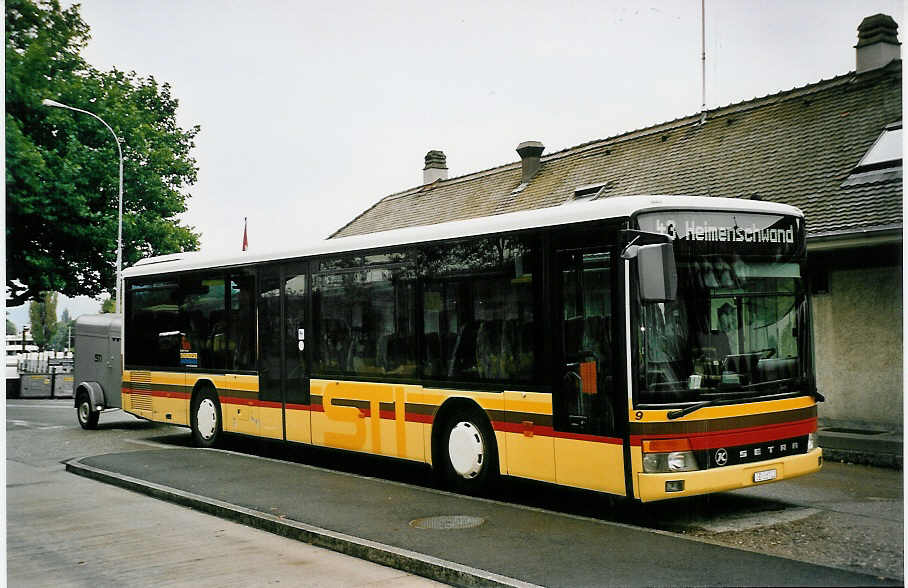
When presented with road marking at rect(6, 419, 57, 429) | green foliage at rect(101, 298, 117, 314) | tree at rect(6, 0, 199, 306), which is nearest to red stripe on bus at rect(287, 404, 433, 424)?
green foliage at rect(101, 298, 117, 314)

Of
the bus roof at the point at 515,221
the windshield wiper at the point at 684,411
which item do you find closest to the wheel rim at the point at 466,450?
the bus roof at the point at 515,221

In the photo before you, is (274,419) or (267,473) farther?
(274,419)

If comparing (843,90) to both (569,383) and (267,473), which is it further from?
(267,473)

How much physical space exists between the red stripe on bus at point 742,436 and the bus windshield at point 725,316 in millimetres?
274

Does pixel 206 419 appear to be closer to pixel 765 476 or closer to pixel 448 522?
pixel 448 522

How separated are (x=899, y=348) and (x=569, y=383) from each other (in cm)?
669

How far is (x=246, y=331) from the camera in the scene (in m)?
12.9

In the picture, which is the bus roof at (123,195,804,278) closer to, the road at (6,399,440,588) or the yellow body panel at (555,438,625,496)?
the yellow body panel at (555,438,625,496)

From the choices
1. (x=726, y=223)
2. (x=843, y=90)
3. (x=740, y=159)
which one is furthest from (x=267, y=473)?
(x=843, y=90)

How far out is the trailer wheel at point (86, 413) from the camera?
1788 centimetres

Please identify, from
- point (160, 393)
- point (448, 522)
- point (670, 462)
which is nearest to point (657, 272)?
point (670, 462)

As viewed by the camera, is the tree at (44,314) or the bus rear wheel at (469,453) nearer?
the tree at (44,314)

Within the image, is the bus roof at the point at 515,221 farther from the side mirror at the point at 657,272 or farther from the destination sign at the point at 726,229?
the side mirror at the point at 657,272

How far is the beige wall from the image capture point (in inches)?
519
